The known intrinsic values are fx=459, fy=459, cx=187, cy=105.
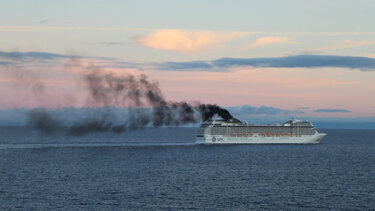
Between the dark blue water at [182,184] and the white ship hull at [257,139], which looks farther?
the white ship hull at [257,139]

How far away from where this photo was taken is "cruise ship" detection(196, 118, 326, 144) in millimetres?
169000

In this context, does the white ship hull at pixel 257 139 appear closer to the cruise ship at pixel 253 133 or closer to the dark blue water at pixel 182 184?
the cruise ship at pixel 253 133

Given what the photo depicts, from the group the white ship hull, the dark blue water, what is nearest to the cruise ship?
the white ship hull

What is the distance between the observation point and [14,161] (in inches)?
4321

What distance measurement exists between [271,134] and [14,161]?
99100mm

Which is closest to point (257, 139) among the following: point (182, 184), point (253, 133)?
point (253, 133)

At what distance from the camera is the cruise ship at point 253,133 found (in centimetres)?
16900

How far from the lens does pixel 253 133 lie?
17325 centimetres

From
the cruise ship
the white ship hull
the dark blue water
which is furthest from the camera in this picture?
the cruise ship

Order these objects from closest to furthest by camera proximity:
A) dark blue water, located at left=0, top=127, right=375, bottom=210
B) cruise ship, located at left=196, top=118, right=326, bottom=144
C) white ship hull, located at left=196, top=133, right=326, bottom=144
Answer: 1. dark blue water, located at left=0, top=127, right=375, bottom=210
2. white ship hull, located at left=196, top=133, right=326, bottom=144
3. cruise ship, located at left=196, top=118, right=326, bottom=144

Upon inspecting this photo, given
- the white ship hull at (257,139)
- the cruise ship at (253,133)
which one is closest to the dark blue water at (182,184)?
the white ship hull at (257,139)

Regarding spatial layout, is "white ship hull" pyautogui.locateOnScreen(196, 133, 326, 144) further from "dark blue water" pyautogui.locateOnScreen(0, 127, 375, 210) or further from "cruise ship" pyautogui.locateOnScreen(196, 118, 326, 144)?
"dark blue water" pyautogui.locateOnScreen(0, 127, 375, 210)

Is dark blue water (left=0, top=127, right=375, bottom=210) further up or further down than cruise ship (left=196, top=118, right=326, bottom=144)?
further down

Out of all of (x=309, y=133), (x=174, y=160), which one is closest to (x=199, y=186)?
(x=174, y=160)
